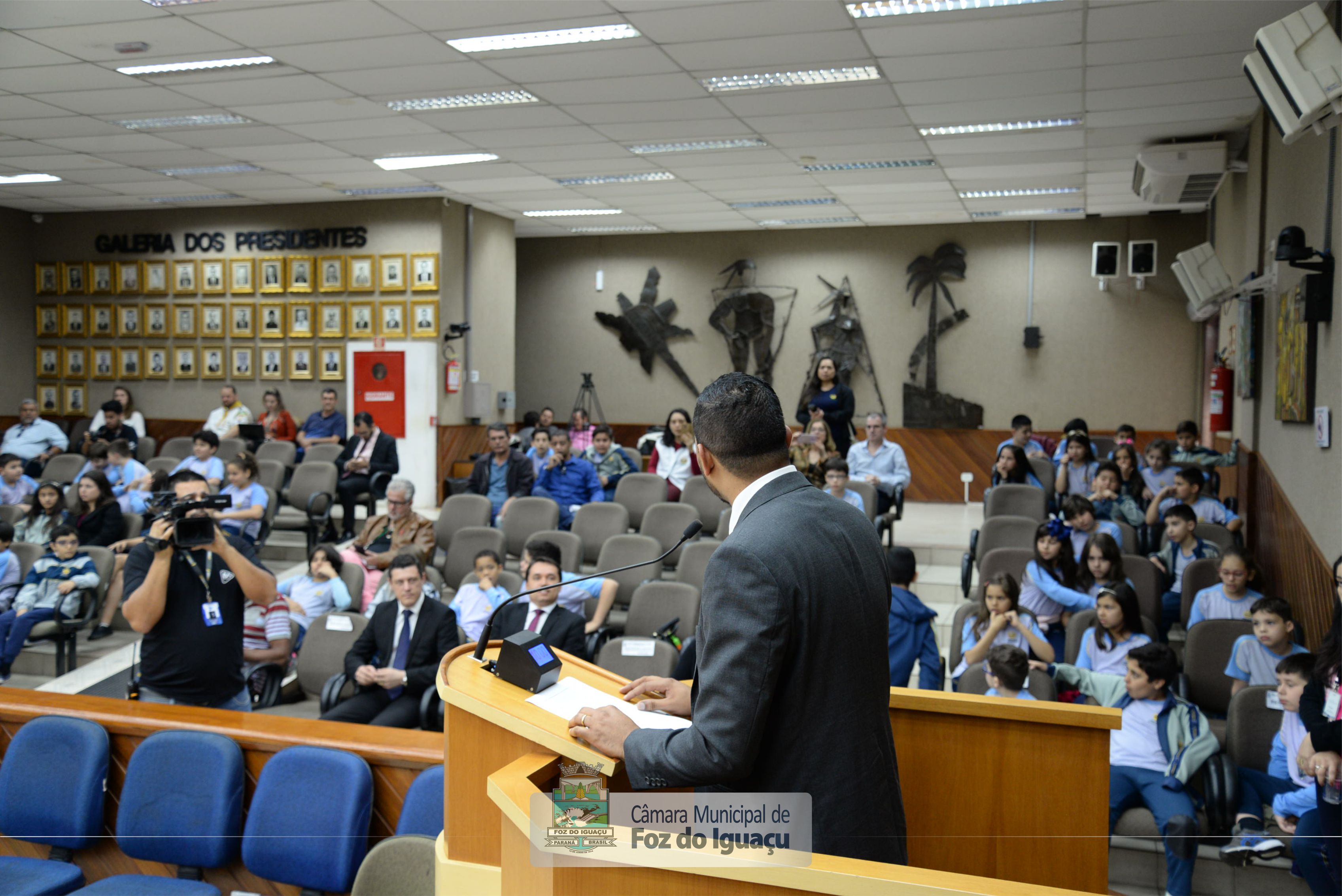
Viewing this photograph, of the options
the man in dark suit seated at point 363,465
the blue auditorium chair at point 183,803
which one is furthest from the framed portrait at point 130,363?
the blue auditorium chair at point 183,803

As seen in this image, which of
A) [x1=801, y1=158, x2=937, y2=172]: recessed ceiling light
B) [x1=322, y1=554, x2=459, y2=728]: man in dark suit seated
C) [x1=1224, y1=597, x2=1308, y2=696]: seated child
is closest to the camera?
[x1=1224, y1=597, x2=1308, y2=696]: seated child

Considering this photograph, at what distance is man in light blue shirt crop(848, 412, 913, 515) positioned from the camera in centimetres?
837

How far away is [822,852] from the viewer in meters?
1.55

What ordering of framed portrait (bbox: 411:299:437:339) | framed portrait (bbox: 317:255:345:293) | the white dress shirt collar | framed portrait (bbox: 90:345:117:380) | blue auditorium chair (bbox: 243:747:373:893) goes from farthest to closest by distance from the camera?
1. framed portrait (bbox: 90:345:117:380)
2. framed portrait (bbox: 317:255:345:293)
3. framed portrait (bbox: 411:299:437:339)
4. blue auditorium chair (bbox: 243:747:373:893)
5. the white dress shirt collar

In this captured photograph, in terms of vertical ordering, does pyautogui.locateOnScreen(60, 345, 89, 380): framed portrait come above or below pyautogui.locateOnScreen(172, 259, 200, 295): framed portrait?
A: below

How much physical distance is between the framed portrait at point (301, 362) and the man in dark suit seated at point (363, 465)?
2.50 m

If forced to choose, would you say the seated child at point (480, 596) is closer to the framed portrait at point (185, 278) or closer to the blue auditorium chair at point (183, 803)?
the blue auditorium chair at point (183, 803)

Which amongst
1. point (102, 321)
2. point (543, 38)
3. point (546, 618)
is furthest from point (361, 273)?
point (546, 618)

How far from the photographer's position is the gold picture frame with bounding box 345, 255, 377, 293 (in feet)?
35.8

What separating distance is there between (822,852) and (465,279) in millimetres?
10191

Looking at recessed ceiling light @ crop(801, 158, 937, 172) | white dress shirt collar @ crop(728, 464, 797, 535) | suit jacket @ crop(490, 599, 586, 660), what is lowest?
suit jacket @ crop(490, 599, 586, 660)

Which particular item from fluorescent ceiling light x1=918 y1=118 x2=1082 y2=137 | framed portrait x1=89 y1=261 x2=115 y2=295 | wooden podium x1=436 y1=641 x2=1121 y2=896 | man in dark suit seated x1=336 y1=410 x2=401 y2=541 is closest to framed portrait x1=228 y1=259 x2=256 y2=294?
framed portrait x1=89 y1=261 x2=115 y2=295

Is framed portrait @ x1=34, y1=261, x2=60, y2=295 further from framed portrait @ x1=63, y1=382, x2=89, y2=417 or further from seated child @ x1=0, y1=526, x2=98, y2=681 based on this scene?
seated child @ x1=0, y1=526, x2=98, y2=681

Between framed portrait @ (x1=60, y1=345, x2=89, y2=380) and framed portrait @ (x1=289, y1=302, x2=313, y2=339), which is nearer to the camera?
framed portrait @ (x1=289, y1=302, x2=313, y2=339)
